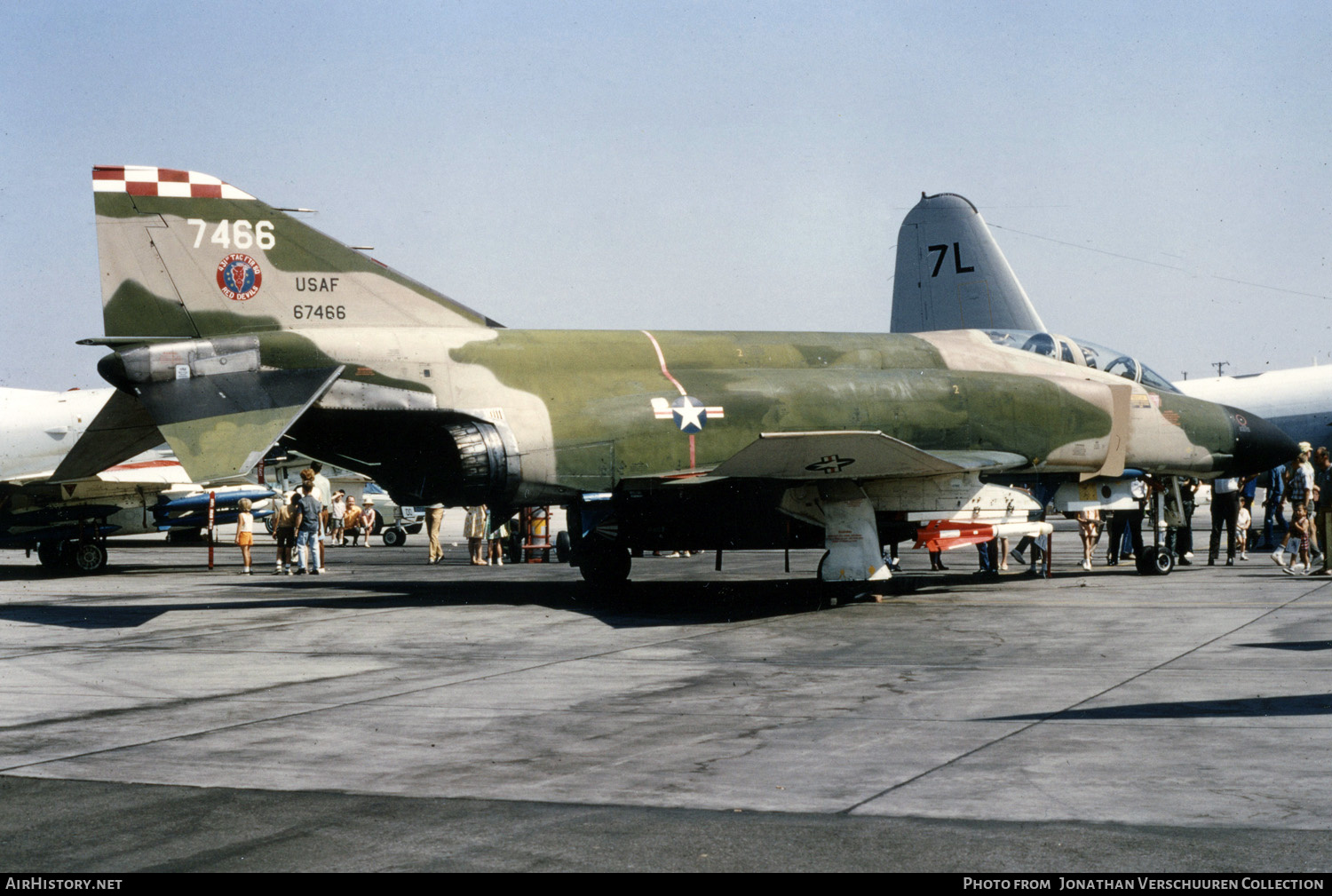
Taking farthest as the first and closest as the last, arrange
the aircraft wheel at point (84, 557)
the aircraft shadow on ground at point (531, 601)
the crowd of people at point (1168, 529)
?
1. the aircraft wheel at point (84, 557)
2. the crowd of people at point (1168, 529)
3. the aircraft shadow on ground at point (531, 601)

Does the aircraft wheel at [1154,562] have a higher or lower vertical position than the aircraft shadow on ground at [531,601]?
higher

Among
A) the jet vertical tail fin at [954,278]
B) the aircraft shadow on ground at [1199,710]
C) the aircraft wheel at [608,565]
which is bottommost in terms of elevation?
the aircraft shadow on ground at [1199,710]

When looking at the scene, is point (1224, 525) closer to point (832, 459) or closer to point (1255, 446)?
point (1255, 446)

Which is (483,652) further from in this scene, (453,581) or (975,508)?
(453,581)

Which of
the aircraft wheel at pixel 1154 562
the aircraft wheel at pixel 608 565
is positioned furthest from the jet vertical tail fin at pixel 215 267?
the aircraft wheel at pixel 1154 562

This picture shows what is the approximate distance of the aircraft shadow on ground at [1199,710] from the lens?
7.19m

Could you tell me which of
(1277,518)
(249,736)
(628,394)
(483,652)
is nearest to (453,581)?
(628,394)

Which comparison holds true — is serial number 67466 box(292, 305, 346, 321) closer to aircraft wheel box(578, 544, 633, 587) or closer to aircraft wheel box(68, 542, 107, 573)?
aircraft wheel box(578, 544, 633, 587)

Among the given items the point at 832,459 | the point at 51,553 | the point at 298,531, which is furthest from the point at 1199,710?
the point at 51,553

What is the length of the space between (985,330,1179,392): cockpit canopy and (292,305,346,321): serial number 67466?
9448 mm

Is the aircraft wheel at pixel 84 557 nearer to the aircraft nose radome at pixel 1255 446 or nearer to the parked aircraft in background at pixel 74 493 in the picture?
the parked aircraft in background at pixel 74 493

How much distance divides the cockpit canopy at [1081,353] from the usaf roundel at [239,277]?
1049cm
